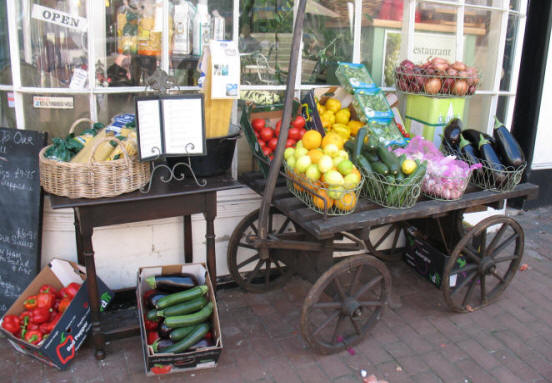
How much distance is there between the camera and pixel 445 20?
Result: 3754 mm

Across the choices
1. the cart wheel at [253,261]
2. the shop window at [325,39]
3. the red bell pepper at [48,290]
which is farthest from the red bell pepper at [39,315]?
the shop window at [325,39]

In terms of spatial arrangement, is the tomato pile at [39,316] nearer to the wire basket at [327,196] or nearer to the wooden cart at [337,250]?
the wooden cart at [337,250]

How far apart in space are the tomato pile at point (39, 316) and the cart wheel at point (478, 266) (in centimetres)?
233

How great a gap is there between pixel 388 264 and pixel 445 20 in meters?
2.02

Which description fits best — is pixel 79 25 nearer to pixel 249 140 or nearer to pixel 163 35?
pixel 163 35

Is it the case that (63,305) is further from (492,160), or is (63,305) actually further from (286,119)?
(492,160)

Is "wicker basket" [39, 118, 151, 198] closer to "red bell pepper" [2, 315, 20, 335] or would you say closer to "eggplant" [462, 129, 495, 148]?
"red bell pepper" [2, 315, 20, 335]

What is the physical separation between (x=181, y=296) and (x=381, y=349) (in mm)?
1262

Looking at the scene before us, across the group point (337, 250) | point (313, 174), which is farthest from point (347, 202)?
point (337, 250)

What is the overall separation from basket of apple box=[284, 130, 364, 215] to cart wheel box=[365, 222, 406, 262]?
1.40m

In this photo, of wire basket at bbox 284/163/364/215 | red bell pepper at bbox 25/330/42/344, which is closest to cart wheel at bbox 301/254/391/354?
wire basket at bbox 284/163/364/215

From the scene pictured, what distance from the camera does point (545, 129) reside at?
5219 mm

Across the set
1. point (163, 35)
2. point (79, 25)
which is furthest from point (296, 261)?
point (79, 25)

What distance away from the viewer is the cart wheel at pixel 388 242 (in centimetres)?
400
